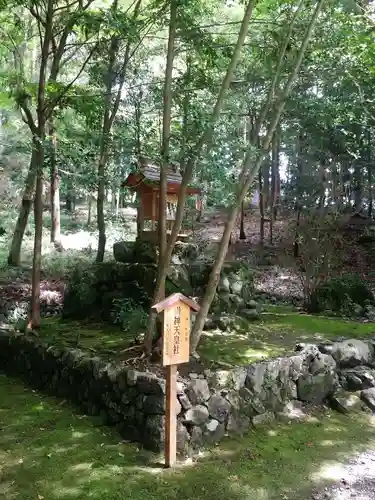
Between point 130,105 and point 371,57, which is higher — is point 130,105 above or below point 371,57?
below

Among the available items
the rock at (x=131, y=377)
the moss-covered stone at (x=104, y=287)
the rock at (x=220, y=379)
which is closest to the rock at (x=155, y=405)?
the rock at (x=131, y=377)

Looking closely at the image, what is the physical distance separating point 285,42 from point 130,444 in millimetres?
4544

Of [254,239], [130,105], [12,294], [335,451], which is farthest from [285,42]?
[254,239]

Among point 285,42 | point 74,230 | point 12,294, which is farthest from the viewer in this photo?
point 74,230

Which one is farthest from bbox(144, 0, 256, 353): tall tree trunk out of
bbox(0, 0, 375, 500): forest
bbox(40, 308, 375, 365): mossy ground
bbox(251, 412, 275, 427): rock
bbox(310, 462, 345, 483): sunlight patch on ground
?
bbox(310, 462, 345, 483): sunlight patch on ground

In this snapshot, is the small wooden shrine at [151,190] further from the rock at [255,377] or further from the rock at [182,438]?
the rock at [182,438]

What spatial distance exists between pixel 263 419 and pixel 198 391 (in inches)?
38.8

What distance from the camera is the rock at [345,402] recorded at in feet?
17.1

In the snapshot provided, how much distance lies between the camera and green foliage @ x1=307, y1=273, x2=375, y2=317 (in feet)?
29.0

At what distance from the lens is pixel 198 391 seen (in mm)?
4230

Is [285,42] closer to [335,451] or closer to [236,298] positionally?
[236,298]

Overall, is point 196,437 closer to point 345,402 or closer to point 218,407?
point 218,407

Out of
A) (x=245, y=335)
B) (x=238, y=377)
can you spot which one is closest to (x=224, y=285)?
(x=245, y=335)

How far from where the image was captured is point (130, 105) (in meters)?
7.14
